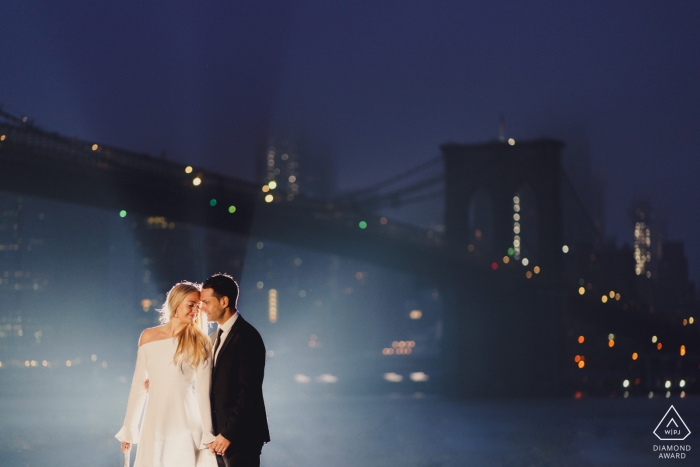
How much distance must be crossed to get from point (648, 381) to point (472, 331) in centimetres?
2363

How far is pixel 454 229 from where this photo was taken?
63156 mm

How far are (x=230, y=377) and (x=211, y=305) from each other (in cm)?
49

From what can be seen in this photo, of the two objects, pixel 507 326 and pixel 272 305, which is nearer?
pixel 507 326

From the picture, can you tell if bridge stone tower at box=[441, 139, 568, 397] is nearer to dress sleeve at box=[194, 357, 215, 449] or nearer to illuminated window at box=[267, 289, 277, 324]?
dress sleeve at box=[194, 357, 215, 449]

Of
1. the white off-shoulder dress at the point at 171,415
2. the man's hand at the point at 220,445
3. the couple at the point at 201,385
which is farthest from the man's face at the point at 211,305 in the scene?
the man's hand at the point at 220,445

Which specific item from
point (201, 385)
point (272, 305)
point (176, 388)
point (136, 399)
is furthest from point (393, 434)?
point (272, 305)

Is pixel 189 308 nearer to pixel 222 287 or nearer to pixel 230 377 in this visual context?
pixel 222 287

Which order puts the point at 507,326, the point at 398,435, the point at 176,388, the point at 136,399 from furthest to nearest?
1. the point at 507,326
2. the point at 398,435
3. the point at 136,399
4. the point at 176,388

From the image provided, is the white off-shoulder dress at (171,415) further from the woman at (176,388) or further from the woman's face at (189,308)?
the woman's face at (189,308)

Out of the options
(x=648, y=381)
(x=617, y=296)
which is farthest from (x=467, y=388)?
(x=648, y=381)

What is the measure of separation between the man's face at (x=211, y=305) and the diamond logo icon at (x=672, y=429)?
Answer: 15081 mm

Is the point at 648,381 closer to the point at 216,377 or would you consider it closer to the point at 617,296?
the point at 617,296

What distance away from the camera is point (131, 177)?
39.2 m

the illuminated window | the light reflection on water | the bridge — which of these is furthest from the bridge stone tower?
the illuminated window
